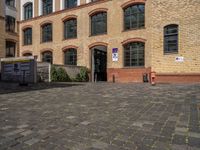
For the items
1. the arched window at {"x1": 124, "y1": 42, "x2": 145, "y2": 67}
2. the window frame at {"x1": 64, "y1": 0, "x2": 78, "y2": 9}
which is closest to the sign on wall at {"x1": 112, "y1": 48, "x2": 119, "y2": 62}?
the arched window at {"x1": 124, "y1": 42, "x2": 145, "y2": 67}

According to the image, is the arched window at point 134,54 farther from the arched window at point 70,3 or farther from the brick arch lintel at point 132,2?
the arched window at point 70,3

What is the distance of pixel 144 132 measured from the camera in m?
3.74

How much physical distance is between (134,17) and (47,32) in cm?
1182

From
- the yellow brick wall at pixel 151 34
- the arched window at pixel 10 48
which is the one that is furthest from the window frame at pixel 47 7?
the arched window at pixel 10 48

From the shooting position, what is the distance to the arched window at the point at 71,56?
2334 centimetres

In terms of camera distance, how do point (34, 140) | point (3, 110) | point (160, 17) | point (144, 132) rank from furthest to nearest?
point (160, 17) < point (3, 110) < point (144, 132) < point (34, 140)

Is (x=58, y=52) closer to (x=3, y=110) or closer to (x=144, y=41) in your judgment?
(x=144, y=41)

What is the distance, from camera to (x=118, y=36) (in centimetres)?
1989

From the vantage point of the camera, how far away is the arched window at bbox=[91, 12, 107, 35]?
21203 mm

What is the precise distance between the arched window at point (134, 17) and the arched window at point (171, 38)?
301cm

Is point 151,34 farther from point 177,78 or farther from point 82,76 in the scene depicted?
point 82,76

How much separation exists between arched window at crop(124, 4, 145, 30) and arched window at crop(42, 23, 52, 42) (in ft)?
33.9

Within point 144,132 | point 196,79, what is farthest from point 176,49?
point 144,132

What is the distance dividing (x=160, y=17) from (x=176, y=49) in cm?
290
